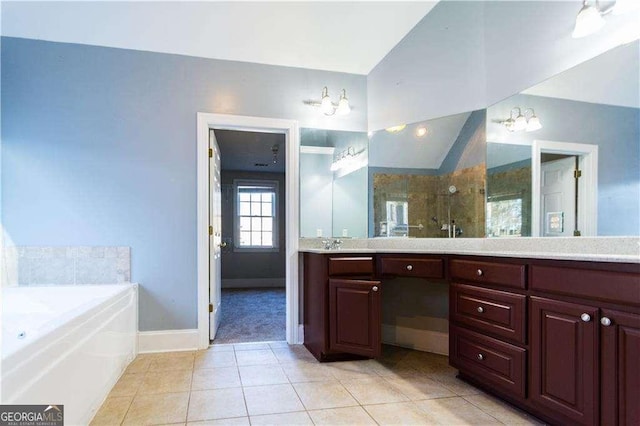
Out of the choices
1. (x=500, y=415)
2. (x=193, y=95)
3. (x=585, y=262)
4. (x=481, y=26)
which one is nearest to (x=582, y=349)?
(x=585, y=262)

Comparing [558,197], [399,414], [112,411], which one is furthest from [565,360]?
[112,411]

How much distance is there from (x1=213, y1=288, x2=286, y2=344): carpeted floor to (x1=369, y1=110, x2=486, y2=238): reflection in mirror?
1416mm

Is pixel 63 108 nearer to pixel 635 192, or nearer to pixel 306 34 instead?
pixel 306 34

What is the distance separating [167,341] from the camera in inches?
112

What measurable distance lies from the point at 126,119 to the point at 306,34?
5.18 ft

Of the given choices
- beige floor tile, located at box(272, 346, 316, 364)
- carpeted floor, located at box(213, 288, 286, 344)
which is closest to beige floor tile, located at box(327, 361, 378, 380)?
beige floor tile, located at box(272, 346, 316, 364)

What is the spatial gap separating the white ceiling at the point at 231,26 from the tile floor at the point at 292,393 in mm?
2451

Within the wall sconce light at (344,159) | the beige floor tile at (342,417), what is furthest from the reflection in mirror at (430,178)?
the beige floor tile at (342,417)

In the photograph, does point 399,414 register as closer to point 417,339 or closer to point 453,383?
point 453,383

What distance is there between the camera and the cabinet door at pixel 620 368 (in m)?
1.30

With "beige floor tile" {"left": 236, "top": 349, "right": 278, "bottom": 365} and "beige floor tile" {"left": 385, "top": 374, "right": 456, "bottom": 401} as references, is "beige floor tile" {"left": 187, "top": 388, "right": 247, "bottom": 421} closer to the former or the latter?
"beige floor tile" {"left": 236, "top": 349, "right": 278, "bottom": 365}

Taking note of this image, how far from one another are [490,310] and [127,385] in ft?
7.33

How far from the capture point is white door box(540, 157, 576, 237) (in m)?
1.98

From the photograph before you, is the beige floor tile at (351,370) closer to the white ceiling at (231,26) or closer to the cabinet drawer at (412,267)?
the cabinet drawer at (412,267)
